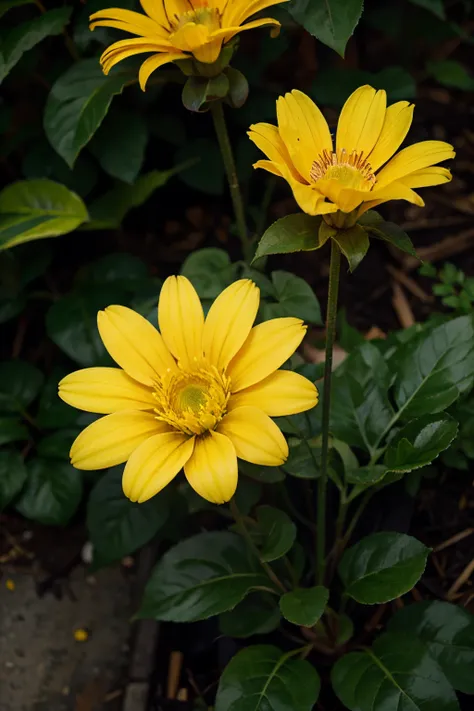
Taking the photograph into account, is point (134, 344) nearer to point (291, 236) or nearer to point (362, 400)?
point (291, 236)

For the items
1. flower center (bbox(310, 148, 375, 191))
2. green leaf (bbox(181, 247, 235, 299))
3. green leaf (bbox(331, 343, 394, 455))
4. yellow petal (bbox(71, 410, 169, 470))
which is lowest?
green leaf (bbox(331, 343, 394, 455))

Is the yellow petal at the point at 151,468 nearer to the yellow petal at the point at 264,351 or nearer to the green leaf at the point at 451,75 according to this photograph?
the yellow petal at the point at 264,351

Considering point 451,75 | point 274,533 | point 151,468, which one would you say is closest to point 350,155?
point 151,468

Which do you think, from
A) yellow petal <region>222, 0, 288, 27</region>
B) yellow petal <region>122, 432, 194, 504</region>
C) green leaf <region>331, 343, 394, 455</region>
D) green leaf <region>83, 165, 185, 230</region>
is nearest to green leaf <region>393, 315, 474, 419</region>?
green leaf <region>331, 343, 394, 455</region>

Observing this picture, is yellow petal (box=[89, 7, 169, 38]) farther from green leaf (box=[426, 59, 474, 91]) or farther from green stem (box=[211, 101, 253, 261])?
green leaf (box=[426, 59, 474, 91])

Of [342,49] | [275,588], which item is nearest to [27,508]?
[275,588]
